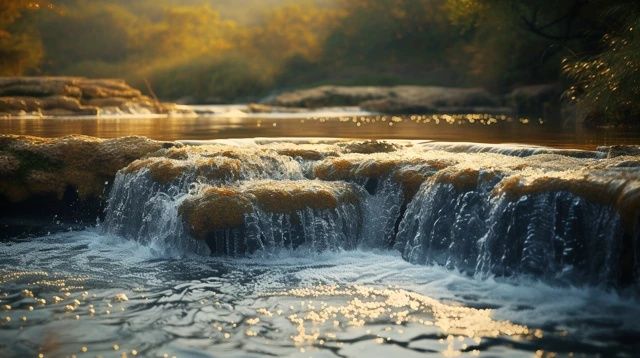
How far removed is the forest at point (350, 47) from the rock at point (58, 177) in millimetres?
8207

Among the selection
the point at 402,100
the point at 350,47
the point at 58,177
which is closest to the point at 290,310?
the point at 58,177

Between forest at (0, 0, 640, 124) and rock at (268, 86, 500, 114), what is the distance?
5.60 ft

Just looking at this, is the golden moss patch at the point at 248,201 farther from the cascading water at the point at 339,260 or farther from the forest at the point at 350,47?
the forest at the point at 350,47

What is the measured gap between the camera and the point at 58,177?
12.0 meters

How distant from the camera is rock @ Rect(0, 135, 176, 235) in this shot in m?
11.9

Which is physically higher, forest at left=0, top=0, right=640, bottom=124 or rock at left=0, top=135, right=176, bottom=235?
forest at left=0, top=0, right=640, bottom=124

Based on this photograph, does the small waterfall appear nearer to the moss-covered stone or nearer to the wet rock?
Result: the wet rock

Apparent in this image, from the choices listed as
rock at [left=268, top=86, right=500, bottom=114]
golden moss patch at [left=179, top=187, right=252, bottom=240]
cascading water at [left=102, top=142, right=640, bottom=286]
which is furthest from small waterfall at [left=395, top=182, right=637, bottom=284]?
rock at [left=268, top=86, right=500, bottom=114]

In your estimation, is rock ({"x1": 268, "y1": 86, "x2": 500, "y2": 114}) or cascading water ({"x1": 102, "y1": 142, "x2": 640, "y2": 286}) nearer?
cascading water ({"x1": 102, "y1": 142, "x2": 640, "y2": 286})

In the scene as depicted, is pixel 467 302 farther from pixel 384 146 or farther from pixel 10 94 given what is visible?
pixel 10 94

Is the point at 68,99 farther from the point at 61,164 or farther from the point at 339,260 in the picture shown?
the point at 339,260

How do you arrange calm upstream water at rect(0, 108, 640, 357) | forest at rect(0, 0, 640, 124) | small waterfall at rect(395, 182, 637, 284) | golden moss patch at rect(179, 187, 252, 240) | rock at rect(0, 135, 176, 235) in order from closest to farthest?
calm upstream water at rect(0, 108, 640, 357) < small waterfall at rect(395, 182, 637, 284) < golden moss patch at rect(179, 187, 252, 240) < rock at rect(0, 135, 176, 235) < forest at rect(0, 0, 640, 124)

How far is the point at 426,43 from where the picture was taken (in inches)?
2442

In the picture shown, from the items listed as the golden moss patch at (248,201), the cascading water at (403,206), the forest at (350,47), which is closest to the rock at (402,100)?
the forest at (350,47)
